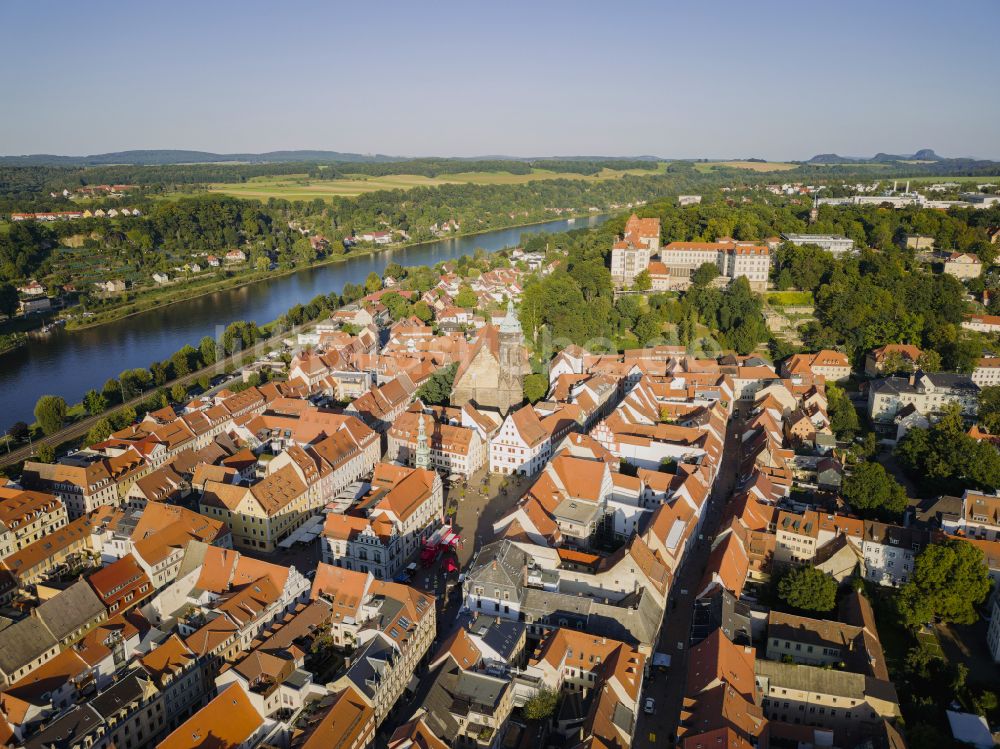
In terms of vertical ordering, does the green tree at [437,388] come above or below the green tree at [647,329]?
below

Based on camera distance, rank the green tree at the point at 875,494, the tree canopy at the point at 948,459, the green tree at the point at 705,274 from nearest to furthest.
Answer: the green tree at the point at 875,494 < the tree canopy at the point at 948,459 < the green tree at the point at 705,274

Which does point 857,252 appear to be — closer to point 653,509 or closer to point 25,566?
point 653,509

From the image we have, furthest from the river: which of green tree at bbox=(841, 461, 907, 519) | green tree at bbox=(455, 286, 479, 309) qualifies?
green tree at bbox=(841, 461, 907, 519)

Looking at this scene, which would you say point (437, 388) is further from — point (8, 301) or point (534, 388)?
point (8, 301)

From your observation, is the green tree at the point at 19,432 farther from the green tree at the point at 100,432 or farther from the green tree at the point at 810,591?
the green tree at the point at 810,591

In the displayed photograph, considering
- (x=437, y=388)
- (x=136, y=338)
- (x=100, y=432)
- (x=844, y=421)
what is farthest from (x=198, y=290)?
(x=844, y=421)

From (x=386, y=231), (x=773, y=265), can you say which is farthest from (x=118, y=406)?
(x=386, y=231)

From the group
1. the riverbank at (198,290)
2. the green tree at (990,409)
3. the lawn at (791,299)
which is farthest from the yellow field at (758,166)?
the green tree at (990,409)
